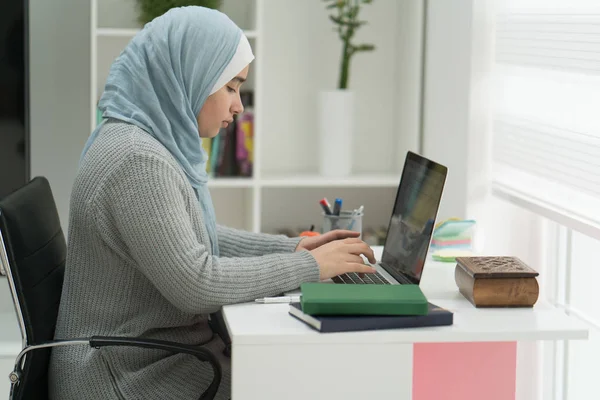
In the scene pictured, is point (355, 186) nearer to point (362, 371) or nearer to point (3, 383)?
point (3, 383)

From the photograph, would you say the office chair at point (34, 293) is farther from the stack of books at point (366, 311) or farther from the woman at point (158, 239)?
the stack of books at point (366, 311)

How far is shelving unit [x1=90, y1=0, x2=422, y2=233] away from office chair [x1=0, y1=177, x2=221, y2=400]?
4.58 feet

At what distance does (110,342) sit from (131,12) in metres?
1.86

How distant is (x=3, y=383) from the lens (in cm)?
288

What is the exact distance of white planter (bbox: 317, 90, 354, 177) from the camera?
10.9 feet

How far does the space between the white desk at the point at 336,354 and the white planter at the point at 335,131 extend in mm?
1697

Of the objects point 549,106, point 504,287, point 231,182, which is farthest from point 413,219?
point 231,182

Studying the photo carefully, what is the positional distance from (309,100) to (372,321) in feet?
6.56

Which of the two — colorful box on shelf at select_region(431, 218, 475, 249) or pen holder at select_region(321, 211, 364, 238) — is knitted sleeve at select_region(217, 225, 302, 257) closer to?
pen holder at select_region(321, 211, 364, 238)

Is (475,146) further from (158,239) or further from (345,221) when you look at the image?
(158,239)

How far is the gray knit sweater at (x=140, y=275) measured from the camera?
5.69 ft

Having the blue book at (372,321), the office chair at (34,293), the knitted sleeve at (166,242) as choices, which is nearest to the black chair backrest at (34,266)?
the office chair at (34,293)

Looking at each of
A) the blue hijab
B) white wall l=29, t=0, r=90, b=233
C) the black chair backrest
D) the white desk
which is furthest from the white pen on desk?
white wall l=29, t=0, r=90, b=233

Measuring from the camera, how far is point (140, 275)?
185 centimetres
